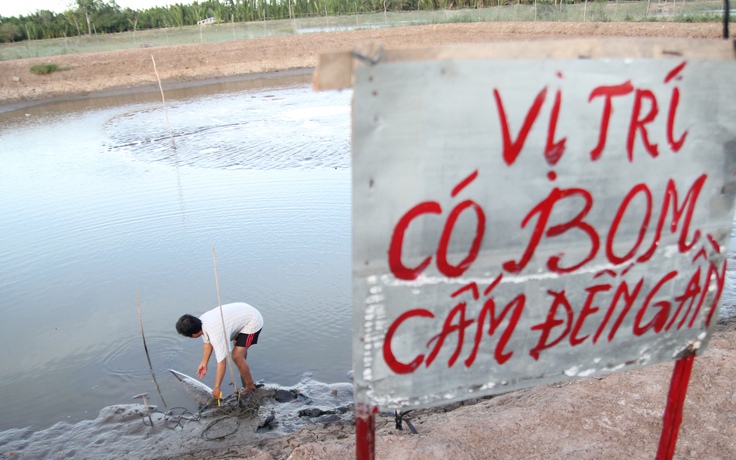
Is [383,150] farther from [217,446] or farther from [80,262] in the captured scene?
[80,262]

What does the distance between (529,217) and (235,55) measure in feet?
119

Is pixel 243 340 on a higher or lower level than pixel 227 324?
lower

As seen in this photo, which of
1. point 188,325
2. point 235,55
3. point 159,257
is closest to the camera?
point 188,325

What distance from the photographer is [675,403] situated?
2.71 meters

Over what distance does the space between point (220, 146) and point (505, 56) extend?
1540 centimetres

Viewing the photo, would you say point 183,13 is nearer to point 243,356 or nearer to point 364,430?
point 243,356

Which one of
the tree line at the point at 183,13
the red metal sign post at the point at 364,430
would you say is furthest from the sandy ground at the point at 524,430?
the tree line at the point at 183,13

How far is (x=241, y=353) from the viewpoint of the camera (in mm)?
5840

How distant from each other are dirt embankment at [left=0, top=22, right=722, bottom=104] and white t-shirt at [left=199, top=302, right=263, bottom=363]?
2210 centimetres

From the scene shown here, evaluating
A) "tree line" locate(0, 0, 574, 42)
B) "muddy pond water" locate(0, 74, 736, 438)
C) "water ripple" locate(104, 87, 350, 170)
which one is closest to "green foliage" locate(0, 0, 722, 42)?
"tree line" locate(0, 0, 574, 42)

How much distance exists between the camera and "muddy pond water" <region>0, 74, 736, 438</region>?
6492 millimetres

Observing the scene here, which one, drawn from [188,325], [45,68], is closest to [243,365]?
[188,325]

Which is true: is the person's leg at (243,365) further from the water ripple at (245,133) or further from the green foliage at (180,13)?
the green foliage at (180,13)

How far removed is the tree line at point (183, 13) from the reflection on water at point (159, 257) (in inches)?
1587
